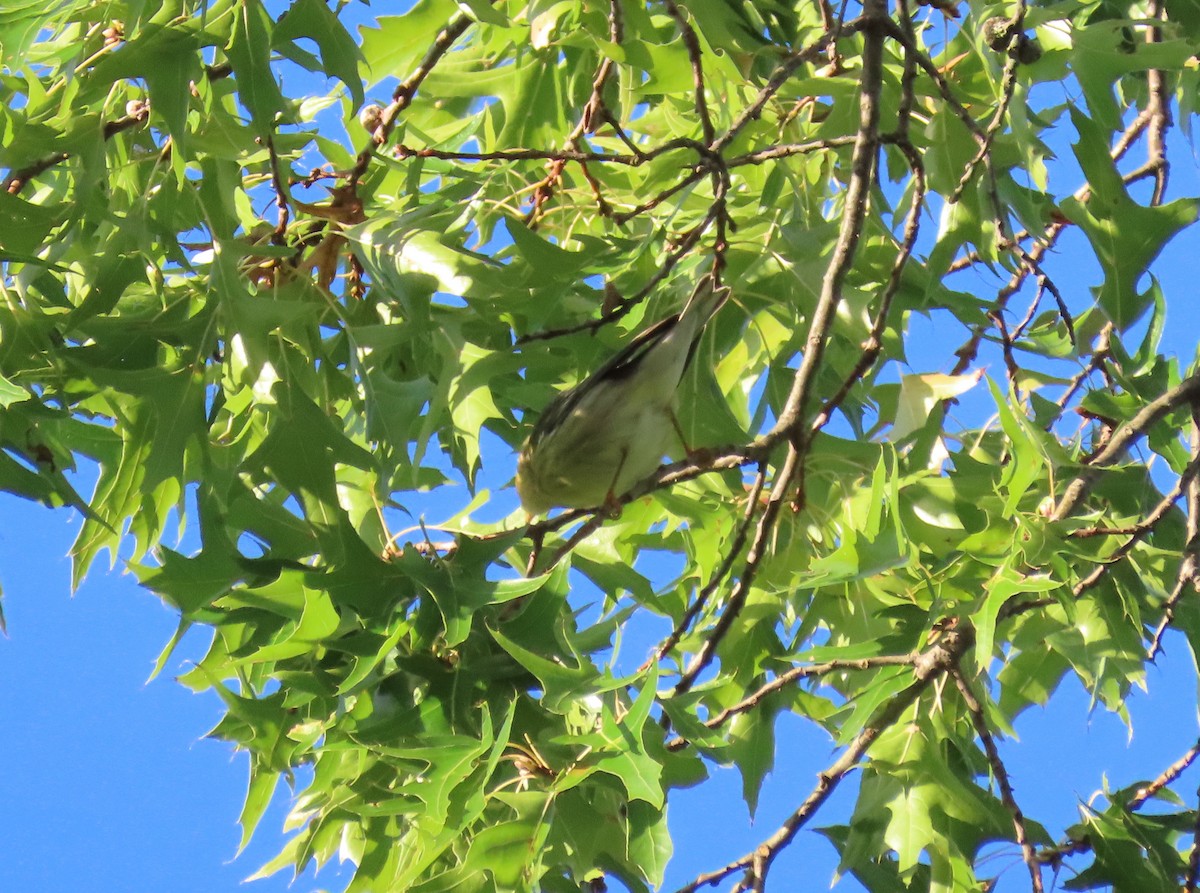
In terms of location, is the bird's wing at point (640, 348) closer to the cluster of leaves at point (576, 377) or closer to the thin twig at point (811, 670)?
the cluster of leaves at point (576, 377)

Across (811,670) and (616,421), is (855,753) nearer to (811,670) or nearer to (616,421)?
(811,670)

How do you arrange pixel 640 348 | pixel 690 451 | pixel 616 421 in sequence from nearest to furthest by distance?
pixel 690 451, pixel 640 348, pixel 616 421

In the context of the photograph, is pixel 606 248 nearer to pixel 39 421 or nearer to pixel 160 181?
pixel 160 181

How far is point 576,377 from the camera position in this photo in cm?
370

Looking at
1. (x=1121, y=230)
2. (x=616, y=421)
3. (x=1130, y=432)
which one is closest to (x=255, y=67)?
(x=616, y=421)

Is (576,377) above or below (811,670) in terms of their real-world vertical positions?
above

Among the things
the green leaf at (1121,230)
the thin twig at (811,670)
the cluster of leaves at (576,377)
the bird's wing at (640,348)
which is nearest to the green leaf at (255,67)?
Result: the cluster of leaves at (576,377)

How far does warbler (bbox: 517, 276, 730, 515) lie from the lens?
3.57 meters

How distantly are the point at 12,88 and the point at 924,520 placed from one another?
229cm

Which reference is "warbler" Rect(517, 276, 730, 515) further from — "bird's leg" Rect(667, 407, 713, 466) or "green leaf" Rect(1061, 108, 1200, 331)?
"green leaf" Rect(1061, 108, 1200, 331)

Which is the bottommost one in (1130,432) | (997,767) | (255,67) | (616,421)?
(997,767)

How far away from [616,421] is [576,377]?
0.32 meters

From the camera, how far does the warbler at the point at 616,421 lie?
11.7 feet

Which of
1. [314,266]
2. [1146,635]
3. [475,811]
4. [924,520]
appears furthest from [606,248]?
[1146,635]
